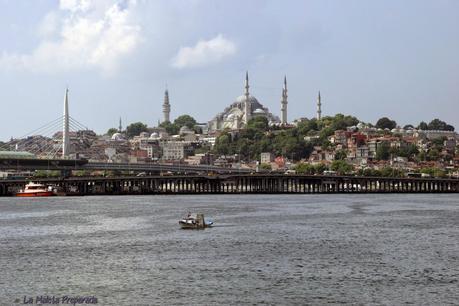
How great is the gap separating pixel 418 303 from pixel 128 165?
446 ft

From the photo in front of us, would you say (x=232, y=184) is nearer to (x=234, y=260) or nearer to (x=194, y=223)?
(x=194, y=223)

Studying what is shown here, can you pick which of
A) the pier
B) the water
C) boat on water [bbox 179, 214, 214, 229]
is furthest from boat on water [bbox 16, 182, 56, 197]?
boat on water [bbox 179, 214, 214, 229]

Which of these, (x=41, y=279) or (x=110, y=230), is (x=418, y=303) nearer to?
(x=41, y=279)

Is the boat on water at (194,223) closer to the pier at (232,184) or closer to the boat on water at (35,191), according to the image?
the boat on water at (35,191)

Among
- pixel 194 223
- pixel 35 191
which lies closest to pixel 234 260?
pixel 194 223

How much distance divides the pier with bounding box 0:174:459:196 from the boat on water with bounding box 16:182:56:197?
5670mm

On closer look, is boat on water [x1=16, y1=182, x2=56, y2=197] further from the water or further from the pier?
the water

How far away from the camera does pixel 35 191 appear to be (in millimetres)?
134500

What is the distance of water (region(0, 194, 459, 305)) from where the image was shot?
38.0 m

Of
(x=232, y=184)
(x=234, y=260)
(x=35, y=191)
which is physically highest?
(x=232, y=184)

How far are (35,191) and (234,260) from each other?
91.4 m

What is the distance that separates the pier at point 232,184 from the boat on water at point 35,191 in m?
5.67

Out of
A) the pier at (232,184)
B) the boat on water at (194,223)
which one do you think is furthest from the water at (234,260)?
the pier at (232,184)

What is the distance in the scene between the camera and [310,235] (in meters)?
63.3
